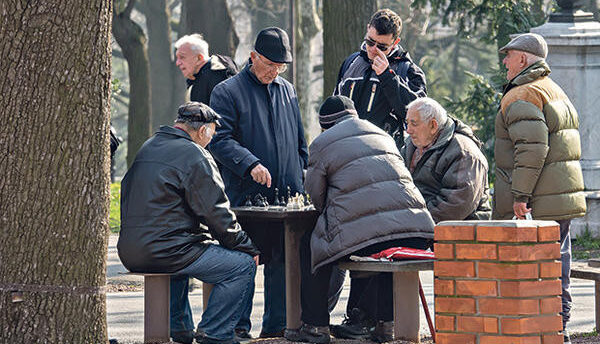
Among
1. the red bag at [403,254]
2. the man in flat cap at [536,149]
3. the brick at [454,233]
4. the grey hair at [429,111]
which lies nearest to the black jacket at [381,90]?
the grey hair at [429,111]

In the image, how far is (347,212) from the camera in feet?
23.6

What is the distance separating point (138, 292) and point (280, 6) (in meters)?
30.0

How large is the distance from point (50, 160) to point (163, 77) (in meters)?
24.3

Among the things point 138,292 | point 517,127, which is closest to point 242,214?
point 517,127

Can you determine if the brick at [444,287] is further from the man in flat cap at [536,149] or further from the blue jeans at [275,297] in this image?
the blue jeans at [275,297]

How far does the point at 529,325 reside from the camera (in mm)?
5922

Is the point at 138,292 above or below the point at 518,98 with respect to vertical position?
below

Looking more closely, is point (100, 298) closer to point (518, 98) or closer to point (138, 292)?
point (518, 98)

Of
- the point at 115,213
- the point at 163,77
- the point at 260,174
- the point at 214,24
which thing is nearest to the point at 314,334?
the point at 260,174

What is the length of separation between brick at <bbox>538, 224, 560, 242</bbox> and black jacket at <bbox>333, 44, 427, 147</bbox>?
2.59 meters

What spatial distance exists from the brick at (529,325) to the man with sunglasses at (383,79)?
2.77m

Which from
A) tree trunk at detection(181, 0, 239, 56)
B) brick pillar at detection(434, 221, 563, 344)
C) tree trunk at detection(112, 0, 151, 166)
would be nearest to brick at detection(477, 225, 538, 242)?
brick pillar at detection(434, 221, 563, 344)

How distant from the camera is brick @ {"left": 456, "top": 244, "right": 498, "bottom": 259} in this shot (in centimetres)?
591

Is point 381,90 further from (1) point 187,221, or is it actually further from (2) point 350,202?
(1) point 187,221
